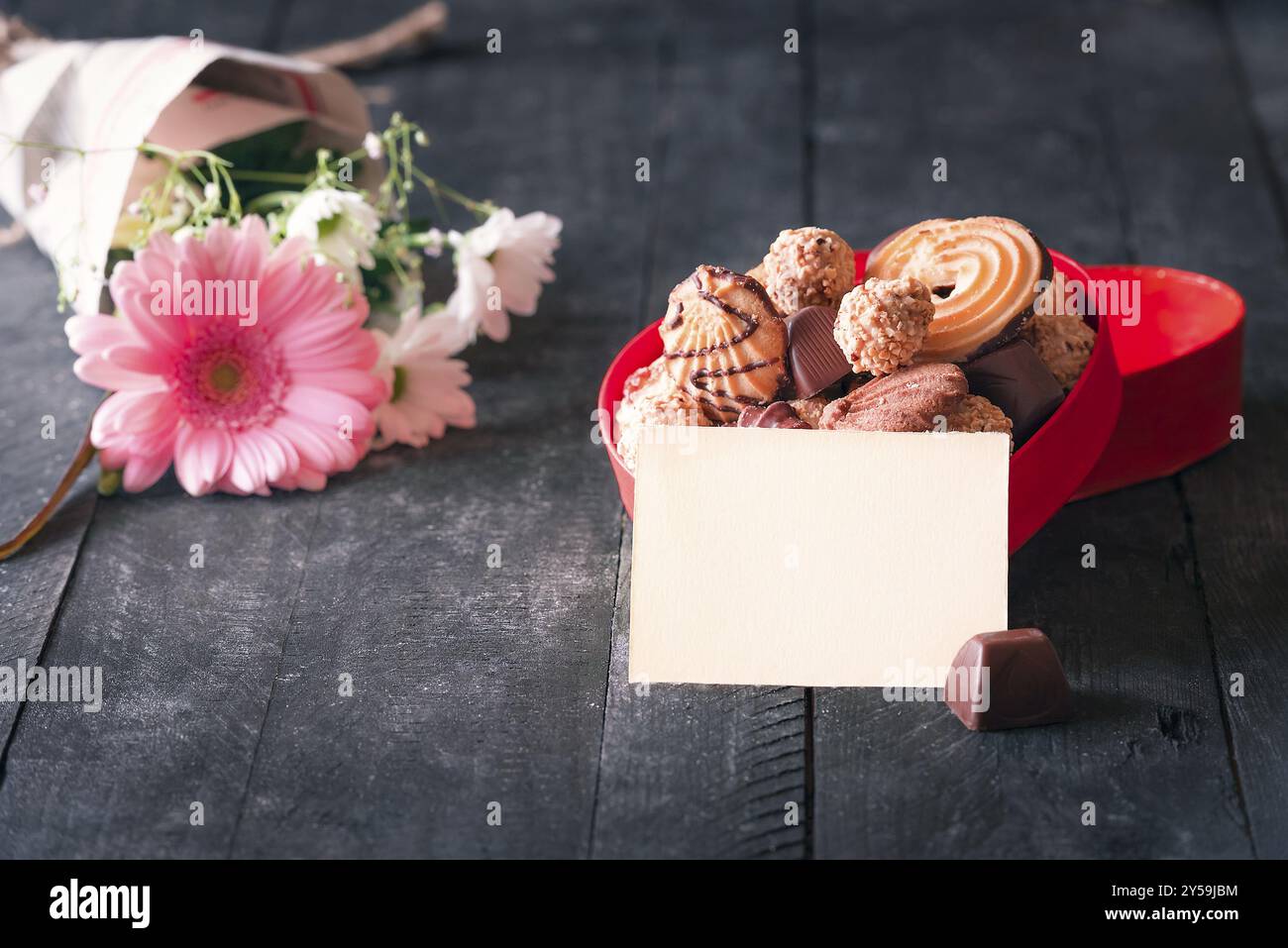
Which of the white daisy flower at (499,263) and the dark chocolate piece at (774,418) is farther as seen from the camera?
the white daisy flower at (499,263)

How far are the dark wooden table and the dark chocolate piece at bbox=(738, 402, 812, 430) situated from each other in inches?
7.1

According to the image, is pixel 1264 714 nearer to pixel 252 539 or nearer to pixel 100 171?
pixel 252 539

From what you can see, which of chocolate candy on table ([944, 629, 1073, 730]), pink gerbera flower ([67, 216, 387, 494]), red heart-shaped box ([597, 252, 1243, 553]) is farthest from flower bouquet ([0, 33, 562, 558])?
chocolate candy on table ([944, 629, 1073, 730])

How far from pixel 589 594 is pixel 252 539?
0.28m

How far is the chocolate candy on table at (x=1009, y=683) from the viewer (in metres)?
0.92

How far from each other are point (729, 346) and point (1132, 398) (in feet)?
1.17

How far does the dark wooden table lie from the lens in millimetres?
907

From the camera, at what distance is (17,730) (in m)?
1.00

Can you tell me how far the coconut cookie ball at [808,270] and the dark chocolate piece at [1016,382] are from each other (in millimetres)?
105

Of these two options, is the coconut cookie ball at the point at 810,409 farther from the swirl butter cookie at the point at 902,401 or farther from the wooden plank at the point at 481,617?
the wooden plank at the point at 481,617

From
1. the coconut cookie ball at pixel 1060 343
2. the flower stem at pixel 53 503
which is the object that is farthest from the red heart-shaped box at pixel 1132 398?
the flower stem at pixel 53 503

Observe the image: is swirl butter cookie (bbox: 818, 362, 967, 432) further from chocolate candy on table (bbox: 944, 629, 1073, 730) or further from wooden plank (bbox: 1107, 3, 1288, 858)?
wooden plank (bbox: 1107, 3, 1288, 858)

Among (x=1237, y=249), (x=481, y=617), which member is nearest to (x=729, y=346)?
(x=481, y=617)

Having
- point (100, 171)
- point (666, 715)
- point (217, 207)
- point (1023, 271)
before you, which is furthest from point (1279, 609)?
point (100, 171)
